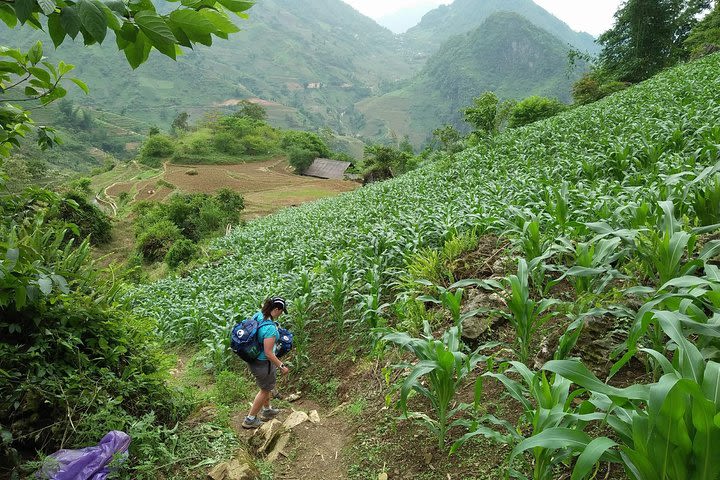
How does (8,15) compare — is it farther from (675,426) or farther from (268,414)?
(268,414)

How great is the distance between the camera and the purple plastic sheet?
7.45 ft

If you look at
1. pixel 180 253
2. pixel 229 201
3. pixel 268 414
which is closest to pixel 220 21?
pixel 268 414

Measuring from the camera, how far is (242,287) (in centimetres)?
934

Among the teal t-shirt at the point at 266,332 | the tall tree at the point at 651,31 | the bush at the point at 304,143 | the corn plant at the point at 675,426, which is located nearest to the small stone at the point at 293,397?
the teal t-shirt at the point at 266,332

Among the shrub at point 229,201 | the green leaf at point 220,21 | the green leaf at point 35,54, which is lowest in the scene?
the shrub at point 229,201

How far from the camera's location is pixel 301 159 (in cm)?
5081

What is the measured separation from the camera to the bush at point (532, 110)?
27.3 metres

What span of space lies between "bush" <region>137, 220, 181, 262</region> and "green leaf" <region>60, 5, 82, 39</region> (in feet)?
67.2

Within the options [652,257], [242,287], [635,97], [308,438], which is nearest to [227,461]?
[308,438]

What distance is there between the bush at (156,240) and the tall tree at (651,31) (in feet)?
101

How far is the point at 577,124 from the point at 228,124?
5797cm

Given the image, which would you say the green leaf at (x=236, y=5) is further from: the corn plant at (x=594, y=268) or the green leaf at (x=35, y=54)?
the corn plant at (x=594, y=268)

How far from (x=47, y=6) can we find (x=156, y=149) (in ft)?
193

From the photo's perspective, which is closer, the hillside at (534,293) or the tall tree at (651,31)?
the hillside at (534,293)
